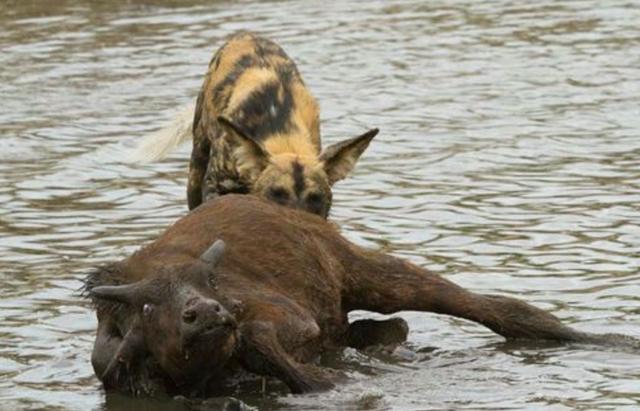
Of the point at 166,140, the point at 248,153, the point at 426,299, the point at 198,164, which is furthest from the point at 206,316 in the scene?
the point at 166,140

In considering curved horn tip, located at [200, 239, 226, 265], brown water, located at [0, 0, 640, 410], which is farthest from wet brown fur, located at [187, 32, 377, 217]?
curved horn tip, located at [200, 239, 226, 265]

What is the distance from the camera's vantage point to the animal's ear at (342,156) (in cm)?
1257

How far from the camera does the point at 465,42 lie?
20719 millimetres

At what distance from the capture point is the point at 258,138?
13312mm

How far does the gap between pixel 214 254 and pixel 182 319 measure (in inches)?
21.7

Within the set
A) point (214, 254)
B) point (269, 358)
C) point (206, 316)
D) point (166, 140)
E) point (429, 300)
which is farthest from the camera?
point (166, 140)

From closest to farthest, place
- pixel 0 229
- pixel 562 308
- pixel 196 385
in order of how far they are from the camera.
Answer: pixel 196 385
pixel 562 308
pixel 0 229

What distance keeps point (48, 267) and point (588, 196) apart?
152 inches

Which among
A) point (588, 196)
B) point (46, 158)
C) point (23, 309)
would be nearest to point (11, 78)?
point (46, 158)

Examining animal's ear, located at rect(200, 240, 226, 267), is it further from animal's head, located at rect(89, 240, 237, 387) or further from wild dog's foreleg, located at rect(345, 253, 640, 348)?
wild dog's foreleg, located at rect(345, 253, 640, 348)

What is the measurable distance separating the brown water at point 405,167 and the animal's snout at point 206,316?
71 cm

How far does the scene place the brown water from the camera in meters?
9.51

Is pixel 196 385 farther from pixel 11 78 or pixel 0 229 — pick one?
pixel 11 78

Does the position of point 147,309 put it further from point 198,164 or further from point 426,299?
point 198,164
